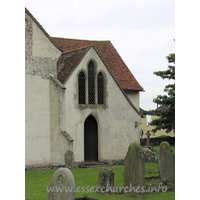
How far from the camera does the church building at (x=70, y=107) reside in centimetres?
2138

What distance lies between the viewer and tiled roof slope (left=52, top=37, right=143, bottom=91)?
28966mm

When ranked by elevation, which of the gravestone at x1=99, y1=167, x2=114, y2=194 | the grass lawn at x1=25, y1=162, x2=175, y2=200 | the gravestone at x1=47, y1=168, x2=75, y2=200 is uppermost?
the gravestone at x1=47, y1=168, x2=75, y2=200

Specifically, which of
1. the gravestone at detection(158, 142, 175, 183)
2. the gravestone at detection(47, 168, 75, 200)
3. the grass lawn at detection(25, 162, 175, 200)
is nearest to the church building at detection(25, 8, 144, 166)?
the grass lawn at detection(25, 162, 175, 200)

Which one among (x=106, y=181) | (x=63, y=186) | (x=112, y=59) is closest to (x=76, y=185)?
(x=106, y=181)

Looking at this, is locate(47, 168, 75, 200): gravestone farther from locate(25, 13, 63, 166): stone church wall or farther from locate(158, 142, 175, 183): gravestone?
locate(25, 13, 63, 166): stone church wall

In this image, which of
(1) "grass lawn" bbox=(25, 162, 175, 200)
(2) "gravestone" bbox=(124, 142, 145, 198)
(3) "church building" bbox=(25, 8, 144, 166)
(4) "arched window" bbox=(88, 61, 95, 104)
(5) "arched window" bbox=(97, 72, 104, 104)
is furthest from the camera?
(5) "arched window" bbox=(97, 72, 104, 104)

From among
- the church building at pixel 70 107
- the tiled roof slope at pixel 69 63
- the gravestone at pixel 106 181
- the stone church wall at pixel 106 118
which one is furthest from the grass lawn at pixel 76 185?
the tiled roof slope at pixel 69 63

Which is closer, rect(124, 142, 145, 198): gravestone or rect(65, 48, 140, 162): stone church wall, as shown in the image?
rect(124, 142, 145, 198): gravestone

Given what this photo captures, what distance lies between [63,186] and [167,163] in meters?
5.74

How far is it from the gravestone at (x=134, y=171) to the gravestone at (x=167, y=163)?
2.30m

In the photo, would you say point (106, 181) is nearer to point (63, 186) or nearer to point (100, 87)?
point (63, 186)

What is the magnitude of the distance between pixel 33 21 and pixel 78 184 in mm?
11121

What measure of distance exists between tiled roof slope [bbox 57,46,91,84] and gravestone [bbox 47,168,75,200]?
1331 centimetres

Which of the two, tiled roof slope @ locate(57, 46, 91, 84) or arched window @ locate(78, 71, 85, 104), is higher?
tiled roof slope @ locate(57, 46, 91, 84)
